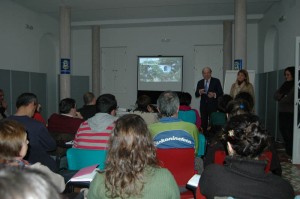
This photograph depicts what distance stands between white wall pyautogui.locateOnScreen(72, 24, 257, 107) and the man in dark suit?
4549mm

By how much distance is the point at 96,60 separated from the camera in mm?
10859

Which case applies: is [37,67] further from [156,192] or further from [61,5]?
[156,192]

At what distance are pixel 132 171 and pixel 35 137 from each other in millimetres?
1444

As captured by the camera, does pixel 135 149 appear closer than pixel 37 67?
Yes

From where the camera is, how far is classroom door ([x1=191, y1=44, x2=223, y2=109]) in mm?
10535

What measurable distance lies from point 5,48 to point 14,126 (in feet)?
24.3

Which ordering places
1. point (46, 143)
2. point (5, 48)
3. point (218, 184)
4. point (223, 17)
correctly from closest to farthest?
point (218, 184), point (46, 143), point (5, 48), point (223, 17)

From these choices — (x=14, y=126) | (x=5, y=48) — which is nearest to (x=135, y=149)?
(x=14, y=126)

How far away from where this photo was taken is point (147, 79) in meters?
11.0

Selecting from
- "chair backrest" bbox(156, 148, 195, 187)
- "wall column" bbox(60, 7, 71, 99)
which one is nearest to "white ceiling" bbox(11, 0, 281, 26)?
"wall column" bbox(60, 7, 71, 99)

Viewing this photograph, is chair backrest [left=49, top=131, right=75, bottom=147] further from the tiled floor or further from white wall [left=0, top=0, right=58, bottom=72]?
white wall [left=0, top=0, right=58, bottom=72]

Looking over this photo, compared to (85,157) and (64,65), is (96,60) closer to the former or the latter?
(64,65)

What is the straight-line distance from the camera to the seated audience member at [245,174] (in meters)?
1.42

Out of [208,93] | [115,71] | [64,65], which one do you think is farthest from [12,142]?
[115,71]
